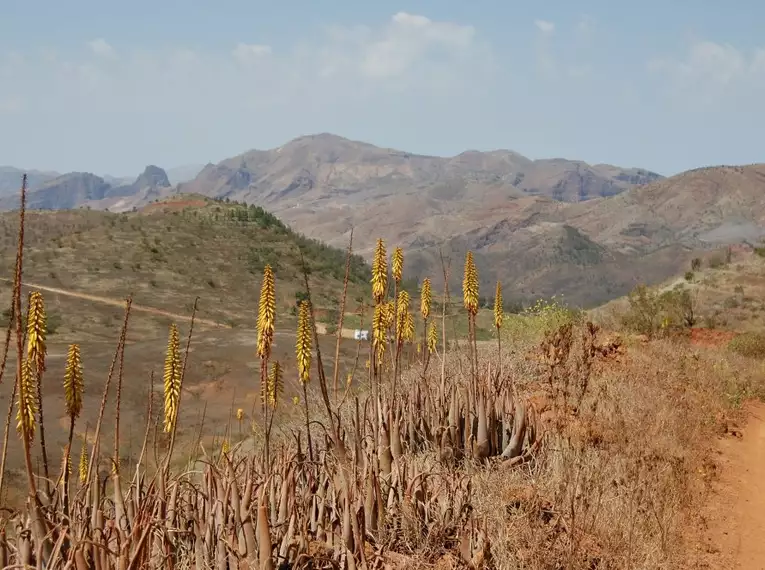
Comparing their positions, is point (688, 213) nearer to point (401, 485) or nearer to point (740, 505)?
point (740, 505)

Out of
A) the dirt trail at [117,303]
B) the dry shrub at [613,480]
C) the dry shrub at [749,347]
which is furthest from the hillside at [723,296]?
the dirt trail at [117,303]

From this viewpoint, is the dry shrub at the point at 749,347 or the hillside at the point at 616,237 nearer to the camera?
the dry shrub at the point at 749,347

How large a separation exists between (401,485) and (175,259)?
5247cm

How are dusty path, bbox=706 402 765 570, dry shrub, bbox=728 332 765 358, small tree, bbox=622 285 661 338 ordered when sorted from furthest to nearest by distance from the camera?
small tree, bbox=622 285 661 338 → dry shrub, bbox=728 332 765 358 → dusty path, bbox=706 402 765 570

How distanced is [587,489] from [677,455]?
119 inches

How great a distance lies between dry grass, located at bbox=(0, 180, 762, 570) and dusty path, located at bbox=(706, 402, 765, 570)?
31 cm

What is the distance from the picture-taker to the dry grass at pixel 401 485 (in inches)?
118

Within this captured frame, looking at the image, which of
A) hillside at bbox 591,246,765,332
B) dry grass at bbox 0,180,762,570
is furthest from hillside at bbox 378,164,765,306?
dry grass at bbox 0,180,762,570

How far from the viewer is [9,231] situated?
60562mm

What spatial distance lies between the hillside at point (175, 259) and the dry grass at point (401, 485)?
100 feet

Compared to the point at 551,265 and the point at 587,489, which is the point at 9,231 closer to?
the point at 587,489

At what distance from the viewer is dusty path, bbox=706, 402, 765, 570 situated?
19.4ft

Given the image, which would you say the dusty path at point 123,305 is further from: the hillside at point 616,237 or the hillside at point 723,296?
the hillside at point 616,237

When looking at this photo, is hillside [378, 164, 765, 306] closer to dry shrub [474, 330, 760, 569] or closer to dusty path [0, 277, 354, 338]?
dusty path [0, 277, 354, 338]
